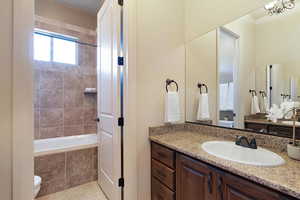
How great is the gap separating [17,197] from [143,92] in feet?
3.95

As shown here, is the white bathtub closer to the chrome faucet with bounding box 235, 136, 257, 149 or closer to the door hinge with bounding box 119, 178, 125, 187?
the door hinge with bounding box 119, 178, 125, 187

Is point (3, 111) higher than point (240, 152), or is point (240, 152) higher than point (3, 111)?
point (3, 111)

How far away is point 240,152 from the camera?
1147 millimetres

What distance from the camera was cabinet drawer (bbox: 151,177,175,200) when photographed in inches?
50.5

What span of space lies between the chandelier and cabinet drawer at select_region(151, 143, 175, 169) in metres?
1.41

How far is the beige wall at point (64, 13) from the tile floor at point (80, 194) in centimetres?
296

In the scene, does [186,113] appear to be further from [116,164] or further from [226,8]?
[226,8]

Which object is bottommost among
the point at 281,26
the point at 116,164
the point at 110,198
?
the point at 110,198

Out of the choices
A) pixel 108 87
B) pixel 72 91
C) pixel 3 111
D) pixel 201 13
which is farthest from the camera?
pixel 72 91

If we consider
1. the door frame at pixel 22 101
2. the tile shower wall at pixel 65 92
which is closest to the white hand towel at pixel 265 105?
the door frame at pixel 22 101

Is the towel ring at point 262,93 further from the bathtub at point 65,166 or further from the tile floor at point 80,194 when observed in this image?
the bathtub at point 65,166

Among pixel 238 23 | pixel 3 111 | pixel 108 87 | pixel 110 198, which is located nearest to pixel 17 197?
pixel 3 111

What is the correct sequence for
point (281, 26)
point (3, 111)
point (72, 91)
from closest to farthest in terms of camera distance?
point (3, 111), point (281, 26), point (72, 91)

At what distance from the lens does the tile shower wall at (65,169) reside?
1.85 metres
